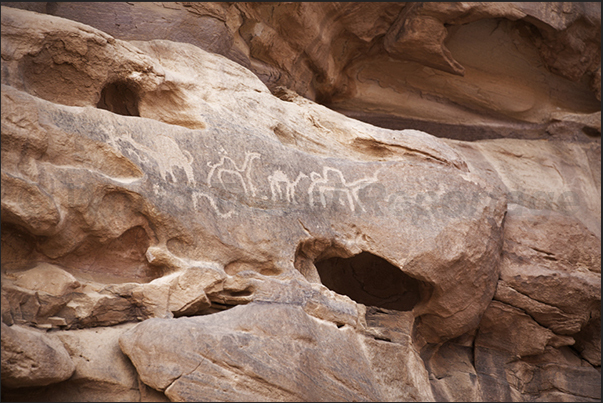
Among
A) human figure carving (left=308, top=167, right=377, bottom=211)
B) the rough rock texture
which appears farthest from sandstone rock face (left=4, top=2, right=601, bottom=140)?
human figure carving (left=308, top=167, right=377, bottom=211)

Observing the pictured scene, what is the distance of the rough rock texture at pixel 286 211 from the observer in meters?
3.95

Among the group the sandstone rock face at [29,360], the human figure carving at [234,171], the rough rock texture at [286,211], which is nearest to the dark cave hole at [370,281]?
the rough rock texture at [286,211]

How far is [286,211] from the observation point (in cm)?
493

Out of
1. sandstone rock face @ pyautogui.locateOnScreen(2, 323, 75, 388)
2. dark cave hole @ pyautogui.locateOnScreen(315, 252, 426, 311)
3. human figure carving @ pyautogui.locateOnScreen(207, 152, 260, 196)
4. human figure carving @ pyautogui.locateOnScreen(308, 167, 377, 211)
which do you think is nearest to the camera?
sandstone rock face @ pyautogui.locateOnScreen(2, 323, 75, 388)

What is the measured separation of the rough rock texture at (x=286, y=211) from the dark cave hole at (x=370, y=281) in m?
0.02

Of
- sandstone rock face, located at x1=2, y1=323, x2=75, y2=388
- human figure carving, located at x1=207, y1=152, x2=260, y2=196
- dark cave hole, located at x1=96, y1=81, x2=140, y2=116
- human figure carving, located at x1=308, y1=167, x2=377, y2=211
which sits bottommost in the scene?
sandstone rock face, located at x1=2, y1=323, x2=75, y2=388

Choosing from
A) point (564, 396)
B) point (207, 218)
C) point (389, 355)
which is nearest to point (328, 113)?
point (207, 218)

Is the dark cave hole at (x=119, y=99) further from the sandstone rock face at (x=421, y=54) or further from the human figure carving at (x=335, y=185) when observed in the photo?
the human figure carving at (x=335, y=185)

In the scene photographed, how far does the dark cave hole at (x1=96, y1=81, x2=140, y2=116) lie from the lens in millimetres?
5195

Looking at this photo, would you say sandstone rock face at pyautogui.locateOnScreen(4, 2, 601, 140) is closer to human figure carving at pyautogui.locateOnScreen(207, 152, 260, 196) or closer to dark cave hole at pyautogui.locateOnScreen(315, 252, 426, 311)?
human figure carving at pyautogui.locateOnScreen(207, 152, 260, 196)

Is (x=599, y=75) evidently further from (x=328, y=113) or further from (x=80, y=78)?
(x=80, y=78)

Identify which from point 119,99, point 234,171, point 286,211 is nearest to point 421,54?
point 286,211

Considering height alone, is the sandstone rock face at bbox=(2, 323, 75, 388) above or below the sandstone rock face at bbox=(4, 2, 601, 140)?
below

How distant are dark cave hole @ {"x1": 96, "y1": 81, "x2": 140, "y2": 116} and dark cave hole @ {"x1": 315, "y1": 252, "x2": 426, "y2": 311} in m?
2.55
